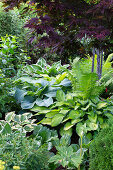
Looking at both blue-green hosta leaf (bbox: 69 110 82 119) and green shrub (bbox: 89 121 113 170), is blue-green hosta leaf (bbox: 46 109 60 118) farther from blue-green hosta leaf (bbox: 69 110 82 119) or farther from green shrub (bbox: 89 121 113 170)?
green shrub (bbox: 89 121 113 170)

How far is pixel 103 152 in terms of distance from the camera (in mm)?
1620

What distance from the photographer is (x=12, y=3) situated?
331 centimetres

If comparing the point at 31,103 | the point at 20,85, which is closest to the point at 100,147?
the point at 31,103

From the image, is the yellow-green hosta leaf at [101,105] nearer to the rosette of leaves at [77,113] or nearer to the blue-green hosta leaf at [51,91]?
the rosette of leaves at [77,113]

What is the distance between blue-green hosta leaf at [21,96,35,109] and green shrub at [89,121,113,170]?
5.20 feet

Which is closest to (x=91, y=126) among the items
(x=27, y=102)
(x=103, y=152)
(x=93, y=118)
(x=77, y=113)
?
(x=93, y=118)

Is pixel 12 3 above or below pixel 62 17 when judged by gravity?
above

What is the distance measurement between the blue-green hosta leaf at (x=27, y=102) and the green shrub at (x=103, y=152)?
1.59 metres

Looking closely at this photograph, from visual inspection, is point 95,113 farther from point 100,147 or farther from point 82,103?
point 100,147

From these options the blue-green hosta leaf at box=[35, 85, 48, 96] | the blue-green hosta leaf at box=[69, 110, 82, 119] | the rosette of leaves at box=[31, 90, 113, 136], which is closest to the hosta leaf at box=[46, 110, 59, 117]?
the rosette of leaves at box=[31, 90, 113, 136]

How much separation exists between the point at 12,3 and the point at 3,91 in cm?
156

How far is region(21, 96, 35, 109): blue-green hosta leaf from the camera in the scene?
10.2ft

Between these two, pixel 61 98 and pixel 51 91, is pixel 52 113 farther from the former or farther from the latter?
pixel 51 91

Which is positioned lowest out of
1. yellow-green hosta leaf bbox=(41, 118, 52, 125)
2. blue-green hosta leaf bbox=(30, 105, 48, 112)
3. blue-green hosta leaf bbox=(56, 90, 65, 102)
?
yellow-green hosta leaf bbox=(41, 118, 52, 125)
